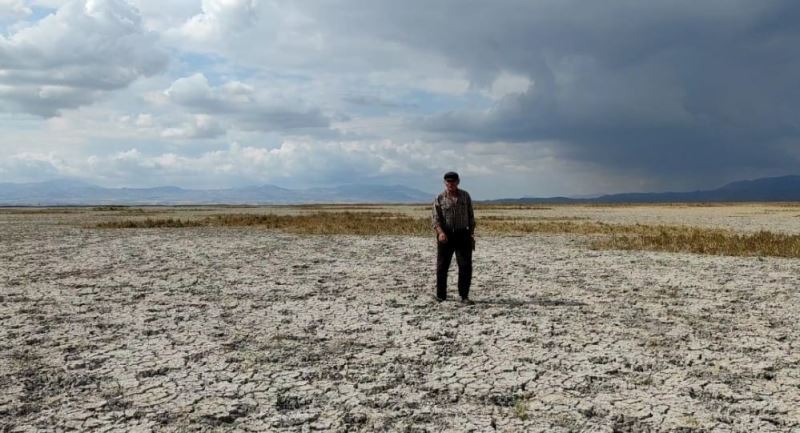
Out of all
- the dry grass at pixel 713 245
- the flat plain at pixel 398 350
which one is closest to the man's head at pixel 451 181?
the flat plain at pixel 398 350

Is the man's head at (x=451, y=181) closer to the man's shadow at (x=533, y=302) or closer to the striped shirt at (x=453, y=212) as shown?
the striped shirt at (x=453, y=212)

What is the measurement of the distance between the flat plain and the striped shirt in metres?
1.56

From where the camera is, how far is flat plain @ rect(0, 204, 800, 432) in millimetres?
5906

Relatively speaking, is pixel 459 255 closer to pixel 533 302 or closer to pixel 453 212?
pixel 453 212

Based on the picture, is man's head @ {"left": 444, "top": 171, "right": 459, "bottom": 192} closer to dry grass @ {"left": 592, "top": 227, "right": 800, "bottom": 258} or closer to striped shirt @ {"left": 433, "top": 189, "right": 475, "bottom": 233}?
striped shirt @ {"left": 433, "top": 189, "right": 475, "bottom": 233}

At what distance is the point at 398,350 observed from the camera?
8.25 meters

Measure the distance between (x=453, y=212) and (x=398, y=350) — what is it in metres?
3.44

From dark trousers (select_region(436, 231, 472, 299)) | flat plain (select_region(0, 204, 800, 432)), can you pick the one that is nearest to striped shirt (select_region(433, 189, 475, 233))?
dark trousers (select_region(436, 231, 472, 299))

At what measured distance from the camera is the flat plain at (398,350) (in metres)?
5.91

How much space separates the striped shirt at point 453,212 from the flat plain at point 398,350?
5.11 feet

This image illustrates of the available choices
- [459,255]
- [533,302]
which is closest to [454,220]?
[459,255]

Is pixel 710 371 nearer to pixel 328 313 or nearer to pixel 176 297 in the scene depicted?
pixel 328 313

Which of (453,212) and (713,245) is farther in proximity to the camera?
(713,245)

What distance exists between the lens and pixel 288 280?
578 inches
